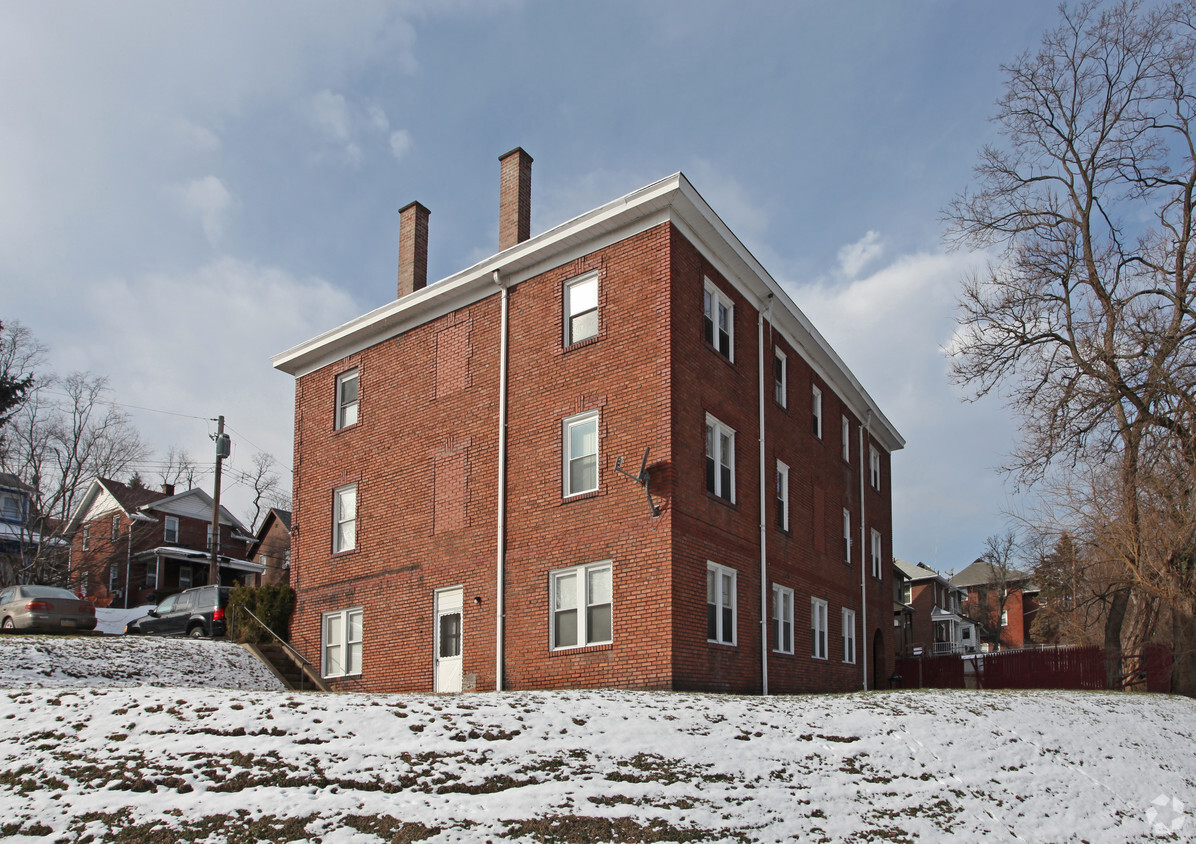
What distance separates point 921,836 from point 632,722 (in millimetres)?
3397

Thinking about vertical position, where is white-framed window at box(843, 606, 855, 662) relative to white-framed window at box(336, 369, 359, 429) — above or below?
below

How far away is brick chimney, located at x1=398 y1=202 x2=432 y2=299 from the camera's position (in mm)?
23125

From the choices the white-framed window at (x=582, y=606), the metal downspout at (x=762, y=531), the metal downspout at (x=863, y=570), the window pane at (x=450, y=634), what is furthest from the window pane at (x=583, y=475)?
the metal downspout at (x=863, y=570)

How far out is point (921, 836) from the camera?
9.20 meters

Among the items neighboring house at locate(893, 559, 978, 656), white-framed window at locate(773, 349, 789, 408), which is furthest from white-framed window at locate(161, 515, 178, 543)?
neighboring house at locate(893, 559, 978, 656)

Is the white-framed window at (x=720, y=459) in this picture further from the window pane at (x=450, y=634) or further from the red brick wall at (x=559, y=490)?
the window pane at (x=450, y=634)

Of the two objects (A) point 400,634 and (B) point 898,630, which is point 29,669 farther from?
(B) point 898,630

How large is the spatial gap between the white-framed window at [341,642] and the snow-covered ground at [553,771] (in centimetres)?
742

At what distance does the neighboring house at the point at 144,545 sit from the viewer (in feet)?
161

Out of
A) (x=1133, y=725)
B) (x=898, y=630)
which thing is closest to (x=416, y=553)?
(x=1133, y=725)

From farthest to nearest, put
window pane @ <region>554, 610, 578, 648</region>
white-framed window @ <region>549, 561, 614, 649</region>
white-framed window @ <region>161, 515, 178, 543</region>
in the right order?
white-framed window @ <region>161, 515, 178, 543</region>
window pane @ <region>554, 610, 578, 648</region>
white-framed window @ <region>549, 561, 614, 649</region>

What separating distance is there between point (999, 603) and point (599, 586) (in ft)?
244

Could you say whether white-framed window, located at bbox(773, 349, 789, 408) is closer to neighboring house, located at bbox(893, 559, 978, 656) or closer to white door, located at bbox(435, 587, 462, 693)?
white door, located at bbox(435, 587, 462, 693)

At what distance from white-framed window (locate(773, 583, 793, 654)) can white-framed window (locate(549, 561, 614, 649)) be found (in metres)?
4.82
